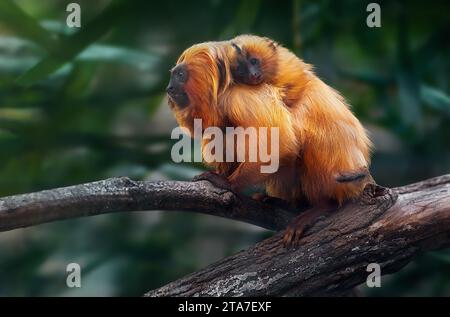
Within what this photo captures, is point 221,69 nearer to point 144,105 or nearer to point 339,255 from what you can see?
point 339,255

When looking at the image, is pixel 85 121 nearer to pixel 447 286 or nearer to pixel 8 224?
pixel 8 224

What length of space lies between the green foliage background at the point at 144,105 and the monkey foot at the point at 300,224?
0.97 m

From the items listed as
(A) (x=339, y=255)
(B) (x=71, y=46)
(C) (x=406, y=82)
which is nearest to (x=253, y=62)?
(A) (x=339, y=255)

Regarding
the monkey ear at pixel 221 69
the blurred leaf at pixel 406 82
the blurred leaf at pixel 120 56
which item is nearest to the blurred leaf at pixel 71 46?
the blurred leaf at pixel 120 56

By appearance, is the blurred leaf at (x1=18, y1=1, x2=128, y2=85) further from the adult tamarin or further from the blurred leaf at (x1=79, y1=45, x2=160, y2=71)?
the adult tamarin

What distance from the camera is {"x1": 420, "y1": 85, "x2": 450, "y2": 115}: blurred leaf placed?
2942 mm

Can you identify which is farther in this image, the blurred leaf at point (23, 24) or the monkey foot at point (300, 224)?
the blurred leaf at point (23, 24)

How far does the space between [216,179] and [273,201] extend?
0.30 metres

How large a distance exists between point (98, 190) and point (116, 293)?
65.4 inches

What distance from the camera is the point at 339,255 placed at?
Answer: 1.87 m

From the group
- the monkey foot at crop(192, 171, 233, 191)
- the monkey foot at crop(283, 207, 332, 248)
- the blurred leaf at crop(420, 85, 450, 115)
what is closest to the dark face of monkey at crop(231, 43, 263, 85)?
the monkey foot at crop(192, 171, 233, 191)

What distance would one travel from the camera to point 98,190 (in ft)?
5.15

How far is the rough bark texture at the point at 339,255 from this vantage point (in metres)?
1.86

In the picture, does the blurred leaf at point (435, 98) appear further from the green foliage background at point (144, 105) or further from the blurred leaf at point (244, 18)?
the blurred leaf at point (244, 18)
